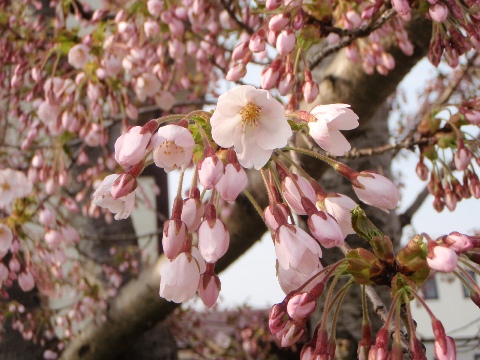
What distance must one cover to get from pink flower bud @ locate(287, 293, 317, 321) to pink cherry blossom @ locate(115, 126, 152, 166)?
11.6 inches

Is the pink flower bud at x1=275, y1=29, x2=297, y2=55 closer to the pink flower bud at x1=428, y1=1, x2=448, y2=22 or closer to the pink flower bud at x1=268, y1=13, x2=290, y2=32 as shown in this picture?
the pink flower bud at x1=268, y1=13, x2=290, y2=32

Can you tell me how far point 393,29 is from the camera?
5.68ft

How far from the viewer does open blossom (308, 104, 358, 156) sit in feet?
2.68

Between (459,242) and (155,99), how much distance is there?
7.17 ft

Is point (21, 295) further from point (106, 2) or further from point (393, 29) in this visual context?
point (393, 29)

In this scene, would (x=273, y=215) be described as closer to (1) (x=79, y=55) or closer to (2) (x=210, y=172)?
(2) (x=210, y=172)

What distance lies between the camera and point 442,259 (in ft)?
2.33

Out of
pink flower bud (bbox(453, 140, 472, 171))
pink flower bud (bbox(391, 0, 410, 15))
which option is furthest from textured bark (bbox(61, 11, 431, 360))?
pink flower bud (bbox(391, 0, 410, 15))

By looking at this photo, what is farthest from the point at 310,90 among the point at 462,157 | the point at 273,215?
the point at 273,215

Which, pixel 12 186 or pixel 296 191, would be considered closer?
pixel 296 191

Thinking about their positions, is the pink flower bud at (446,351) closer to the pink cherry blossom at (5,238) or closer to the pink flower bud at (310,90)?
the pink flower bud at (310,90)

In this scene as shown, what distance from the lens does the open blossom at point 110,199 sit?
874 mm

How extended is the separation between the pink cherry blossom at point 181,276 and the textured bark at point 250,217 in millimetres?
999

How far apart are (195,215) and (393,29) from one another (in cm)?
116
